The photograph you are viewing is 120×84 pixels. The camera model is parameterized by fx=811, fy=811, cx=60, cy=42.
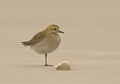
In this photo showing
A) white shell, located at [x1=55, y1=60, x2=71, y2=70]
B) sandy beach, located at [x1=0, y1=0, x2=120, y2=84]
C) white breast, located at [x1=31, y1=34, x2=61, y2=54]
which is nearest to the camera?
sandy beach, located at [x1=0, y1=0, x2=120, y2=84]

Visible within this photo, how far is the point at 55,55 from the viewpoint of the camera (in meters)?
13.1

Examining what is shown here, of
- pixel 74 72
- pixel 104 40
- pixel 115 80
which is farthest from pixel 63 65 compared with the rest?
pixel 104 40

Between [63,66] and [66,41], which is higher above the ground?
[66,41]

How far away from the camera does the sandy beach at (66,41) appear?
33.8ft

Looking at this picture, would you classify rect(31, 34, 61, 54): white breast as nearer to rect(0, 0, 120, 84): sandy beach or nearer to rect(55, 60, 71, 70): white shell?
rect(0, 0, 120, 84): sandy beach

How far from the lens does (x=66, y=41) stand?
50.0ft

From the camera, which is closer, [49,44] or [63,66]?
[63,66]

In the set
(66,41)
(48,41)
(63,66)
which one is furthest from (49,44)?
(66,41)

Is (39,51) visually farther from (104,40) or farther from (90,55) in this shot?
(104,40)

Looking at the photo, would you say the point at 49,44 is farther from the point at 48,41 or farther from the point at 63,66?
the point at 63,66

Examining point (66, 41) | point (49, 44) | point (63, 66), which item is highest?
point (66, 41)

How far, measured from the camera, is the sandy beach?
406 inches

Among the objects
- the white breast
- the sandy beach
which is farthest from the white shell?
the white breast

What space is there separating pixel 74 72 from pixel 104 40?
168 inches
